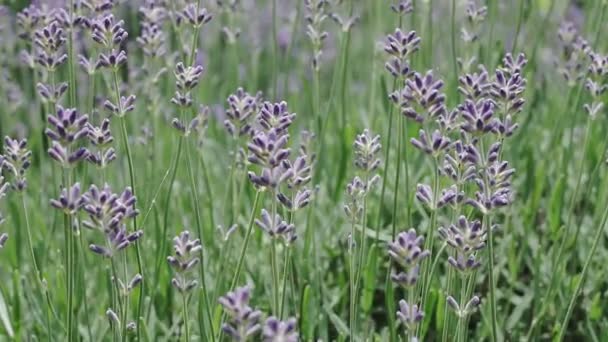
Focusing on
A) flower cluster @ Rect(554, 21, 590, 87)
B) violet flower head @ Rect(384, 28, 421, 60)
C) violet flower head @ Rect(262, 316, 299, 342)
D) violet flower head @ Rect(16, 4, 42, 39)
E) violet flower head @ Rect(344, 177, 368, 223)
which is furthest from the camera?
flower cluster @ Rect(554, 21, 590, 87)

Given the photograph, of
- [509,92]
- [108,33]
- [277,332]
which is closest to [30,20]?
[108,33]

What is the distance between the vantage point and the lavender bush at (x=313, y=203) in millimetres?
1998

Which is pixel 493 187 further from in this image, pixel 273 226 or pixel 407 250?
pixel 273 226

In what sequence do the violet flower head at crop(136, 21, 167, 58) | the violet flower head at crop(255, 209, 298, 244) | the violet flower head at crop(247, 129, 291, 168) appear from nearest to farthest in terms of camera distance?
1. the violet flower head at crop(247, 129, 291, 168)
2. the violet flower head at crop(255, 209, 298, 244)
3. the violet flower head at crop(136, 21, 167, 58)

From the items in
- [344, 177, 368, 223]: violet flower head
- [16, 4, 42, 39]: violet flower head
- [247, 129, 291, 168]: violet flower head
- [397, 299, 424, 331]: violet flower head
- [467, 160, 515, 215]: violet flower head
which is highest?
[16, 4, 42, 39]: violet flower head

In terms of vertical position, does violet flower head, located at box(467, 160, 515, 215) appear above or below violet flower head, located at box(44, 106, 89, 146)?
below

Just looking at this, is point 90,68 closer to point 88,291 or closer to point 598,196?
point 88,291

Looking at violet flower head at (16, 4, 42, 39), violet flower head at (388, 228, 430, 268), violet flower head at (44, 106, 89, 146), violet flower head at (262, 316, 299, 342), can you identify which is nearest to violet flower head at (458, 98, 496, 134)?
violet flower head at (388, 228, 430, 268)

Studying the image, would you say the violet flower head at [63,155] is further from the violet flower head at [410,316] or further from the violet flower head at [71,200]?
the violet flower head at [410,316]

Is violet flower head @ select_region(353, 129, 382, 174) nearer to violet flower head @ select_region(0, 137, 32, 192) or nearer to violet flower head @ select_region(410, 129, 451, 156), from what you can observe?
violet flower head @ select_region(410, 129, 451, 156)

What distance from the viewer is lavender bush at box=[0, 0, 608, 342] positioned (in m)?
2.00

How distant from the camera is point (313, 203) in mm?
3037

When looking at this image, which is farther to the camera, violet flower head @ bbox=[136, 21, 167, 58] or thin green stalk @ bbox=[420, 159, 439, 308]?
violet flower head @ bbox=[136, 21, 167, 58]

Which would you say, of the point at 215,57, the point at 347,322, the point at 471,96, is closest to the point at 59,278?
the point at 347,322
